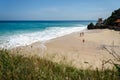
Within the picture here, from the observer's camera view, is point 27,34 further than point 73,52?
Yes

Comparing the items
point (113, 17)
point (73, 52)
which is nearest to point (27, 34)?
point (73, 52)

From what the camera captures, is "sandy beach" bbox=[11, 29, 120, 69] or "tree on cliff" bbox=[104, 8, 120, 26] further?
"tree on cliff" bbox=[104, 8, 120, 26]

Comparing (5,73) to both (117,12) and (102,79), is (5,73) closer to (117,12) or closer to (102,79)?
(102,79)

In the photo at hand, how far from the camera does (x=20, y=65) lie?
11.0 ft

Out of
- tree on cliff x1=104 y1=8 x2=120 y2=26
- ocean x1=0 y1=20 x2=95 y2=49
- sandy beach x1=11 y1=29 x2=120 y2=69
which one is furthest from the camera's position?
tree on cliff x1=104 y1=8 x2=120 y2=26

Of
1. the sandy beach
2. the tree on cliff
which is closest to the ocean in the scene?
the sandy beach

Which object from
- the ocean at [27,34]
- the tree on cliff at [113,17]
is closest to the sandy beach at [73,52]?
the ocean at [27,34]

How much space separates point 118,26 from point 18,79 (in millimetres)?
50914

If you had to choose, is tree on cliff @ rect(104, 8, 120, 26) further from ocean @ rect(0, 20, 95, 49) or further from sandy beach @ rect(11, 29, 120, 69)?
sandy beach @ rect(11, 29, 120, 69)

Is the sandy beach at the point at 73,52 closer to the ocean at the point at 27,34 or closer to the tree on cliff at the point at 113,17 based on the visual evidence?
the ocean at the point at 27,34

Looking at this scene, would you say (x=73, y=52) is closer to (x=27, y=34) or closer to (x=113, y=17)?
(x=27, y=34)

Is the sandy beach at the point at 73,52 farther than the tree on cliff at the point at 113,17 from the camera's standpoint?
No

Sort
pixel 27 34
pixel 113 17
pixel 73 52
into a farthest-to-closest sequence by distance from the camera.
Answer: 1. pixel 113 17
2. pixel 27 34
3. pixel 73 52

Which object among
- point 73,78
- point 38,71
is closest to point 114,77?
point 73,78
